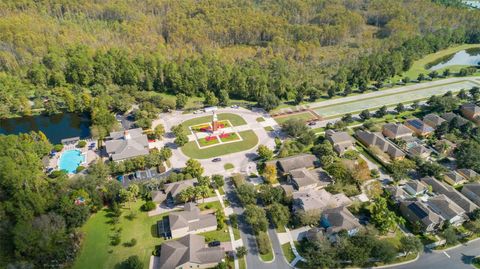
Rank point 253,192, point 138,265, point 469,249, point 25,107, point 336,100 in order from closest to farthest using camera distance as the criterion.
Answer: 1. point 138,265
2. point 469,249
3. point 253,192
4. point 25,107
5. point 336,100

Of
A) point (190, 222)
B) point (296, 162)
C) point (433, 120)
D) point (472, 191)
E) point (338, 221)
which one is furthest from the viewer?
point (433, 120)

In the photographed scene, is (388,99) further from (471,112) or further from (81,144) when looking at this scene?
(81,144)

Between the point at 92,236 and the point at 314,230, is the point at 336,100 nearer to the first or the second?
the point at 314,230

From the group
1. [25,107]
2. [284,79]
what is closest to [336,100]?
[284,79]

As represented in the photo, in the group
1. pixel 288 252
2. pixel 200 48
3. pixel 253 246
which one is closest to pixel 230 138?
pixel 253 246

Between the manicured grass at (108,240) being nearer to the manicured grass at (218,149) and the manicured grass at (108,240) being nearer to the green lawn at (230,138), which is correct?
the manicured grass at (218,149)

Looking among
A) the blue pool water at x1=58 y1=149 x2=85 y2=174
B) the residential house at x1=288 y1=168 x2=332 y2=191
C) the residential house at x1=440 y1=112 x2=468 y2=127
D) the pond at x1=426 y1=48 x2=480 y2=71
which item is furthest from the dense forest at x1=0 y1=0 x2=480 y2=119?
the residential house at x1=288 y1=168 x2=332 y2=191
